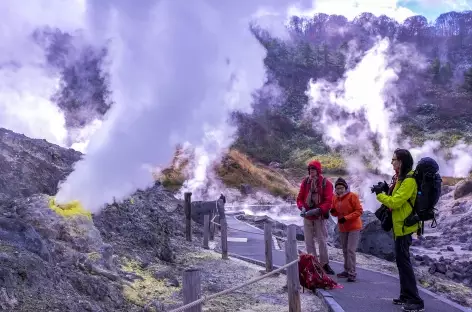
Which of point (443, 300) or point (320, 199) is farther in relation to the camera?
point (320, 199)

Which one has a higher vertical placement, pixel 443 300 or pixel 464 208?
Answer: pixel 464 208

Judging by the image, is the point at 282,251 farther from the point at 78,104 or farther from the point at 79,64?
the point at 79,64

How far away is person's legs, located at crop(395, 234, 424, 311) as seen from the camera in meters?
5.46

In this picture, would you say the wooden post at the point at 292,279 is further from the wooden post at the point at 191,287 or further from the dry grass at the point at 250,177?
the dry grass at the point at 250,177

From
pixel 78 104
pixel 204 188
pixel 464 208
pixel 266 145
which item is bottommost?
pixel 464 208

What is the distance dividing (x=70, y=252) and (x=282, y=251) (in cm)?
615

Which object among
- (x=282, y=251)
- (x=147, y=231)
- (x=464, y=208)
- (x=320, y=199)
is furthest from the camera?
(x=464, y=208)

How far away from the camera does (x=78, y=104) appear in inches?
2314

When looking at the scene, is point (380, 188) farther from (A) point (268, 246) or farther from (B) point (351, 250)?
(A) point (268, 246)

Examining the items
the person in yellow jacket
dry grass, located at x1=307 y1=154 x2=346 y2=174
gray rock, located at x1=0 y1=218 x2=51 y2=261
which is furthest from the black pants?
dry grass, located at x1=307 y1=154 x2=346 y2=174

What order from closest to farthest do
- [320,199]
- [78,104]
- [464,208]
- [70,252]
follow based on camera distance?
[70,252] → [320,199] → [464,208] → [78,104]

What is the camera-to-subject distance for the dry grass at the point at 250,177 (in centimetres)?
4194

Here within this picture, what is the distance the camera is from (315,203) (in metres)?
7.17

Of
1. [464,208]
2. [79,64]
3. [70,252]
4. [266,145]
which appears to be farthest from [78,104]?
[70,252]
